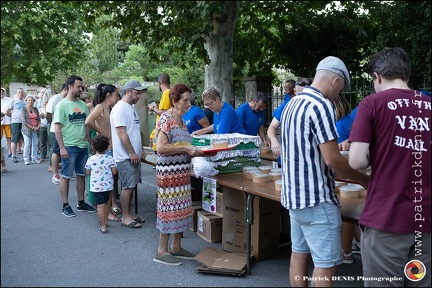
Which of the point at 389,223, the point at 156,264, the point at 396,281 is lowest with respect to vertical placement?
the point at 156,264

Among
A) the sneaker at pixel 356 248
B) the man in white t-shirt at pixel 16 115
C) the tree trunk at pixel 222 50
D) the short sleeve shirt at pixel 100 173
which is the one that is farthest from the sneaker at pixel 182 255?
the man in white t-shirt at pixel 16 115

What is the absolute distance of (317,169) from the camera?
9.95 ft

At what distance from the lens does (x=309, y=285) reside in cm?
344

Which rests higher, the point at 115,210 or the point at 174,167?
the point at 174,167

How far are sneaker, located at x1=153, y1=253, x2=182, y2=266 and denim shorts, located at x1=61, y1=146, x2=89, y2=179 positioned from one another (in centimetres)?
241

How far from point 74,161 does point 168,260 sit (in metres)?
2.61

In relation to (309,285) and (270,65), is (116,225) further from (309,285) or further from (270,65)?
(270,65)

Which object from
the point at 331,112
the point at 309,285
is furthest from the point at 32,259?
the point at 331,112

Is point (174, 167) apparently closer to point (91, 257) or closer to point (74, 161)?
point (91, 257)

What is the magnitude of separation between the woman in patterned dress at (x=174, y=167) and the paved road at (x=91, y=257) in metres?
0.40

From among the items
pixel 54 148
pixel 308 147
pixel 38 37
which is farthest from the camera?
pixel 38 37

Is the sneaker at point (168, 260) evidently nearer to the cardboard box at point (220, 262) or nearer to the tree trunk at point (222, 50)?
the cardboard box at point (220, 262)

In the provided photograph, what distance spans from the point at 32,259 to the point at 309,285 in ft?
9.35

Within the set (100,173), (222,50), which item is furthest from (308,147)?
(222,50)
